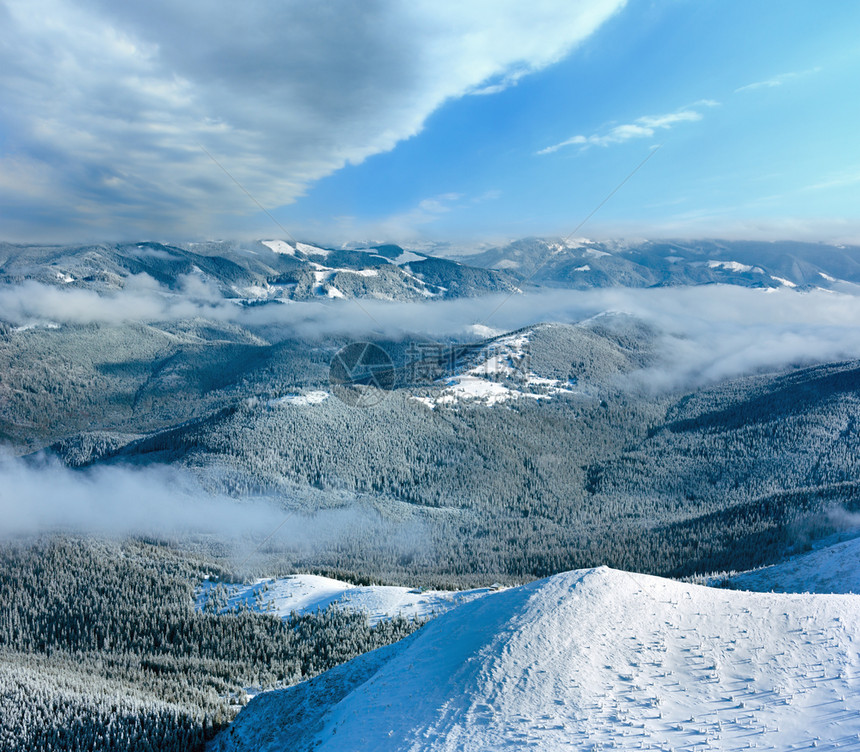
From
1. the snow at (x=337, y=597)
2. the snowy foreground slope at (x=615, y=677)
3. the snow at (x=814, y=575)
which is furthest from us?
the snow at (x=337, y=597)

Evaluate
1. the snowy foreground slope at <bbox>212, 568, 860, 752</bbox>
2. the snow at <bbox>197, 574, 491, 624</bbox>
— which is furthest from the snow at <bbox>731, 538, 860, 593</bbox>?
the snow at <bbox>197, 574, 491, 624</bbox>

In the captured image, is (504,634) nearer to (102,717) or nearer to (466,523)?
(102,717)

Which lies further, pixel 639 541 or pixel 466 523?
pixel 466 523

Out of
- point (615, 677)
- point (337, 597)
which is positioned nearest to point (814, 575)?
point (615, 677)

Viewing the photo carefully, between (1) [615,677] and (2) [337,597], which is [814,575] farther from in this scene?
(2) [337,597]

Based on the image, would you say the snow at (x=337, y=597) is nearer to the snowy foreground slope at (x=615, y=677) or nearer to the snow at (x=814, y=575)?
the snowy foreground slope at (x=615, y=677)

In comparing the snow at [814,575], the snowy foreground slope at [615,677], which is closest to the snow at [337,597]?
the snowy foreground slope at [615,677]

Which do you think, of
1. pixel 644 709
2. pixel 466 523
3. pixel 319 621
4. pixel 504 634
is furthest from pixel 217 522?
pixel 644 709
